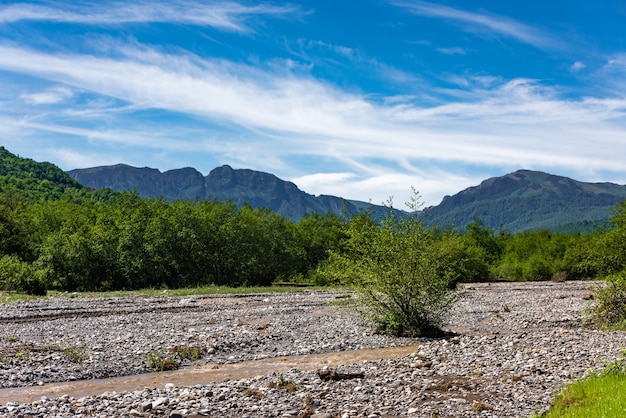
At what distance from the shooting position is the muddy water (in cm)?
1819

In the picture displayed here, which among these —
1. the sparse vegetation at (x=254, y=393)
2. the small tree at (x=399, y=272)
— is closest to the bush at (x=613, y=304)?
the small tree at (x=399, y=272)

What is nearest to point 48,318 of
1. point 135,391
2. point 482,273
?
point 135,391

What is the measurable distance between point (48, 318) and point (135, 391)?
75.6ft

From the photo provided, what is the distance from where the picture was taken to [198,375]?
68.6ft

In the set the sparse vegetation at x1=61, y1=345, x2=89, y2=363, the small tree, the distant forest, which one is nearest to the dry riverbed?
the sparse vegetation at x1=61, y1=345, x2=89, y2=363

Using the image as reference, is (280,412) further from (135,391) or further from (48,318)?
(48,318)

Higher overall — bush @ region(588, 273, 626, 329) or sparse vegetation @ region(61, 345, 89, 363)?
bush @ region(588, 273, 626, 329)

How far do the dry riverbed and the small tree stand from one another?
180 centimetres

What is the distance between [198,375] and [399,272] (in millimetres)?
11324

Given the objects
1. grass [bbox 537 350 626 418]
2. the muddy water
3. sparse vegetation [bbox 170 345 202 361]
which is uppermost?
grass [bbox 537 350 626 418]

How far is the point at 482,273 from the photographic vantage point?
101 m

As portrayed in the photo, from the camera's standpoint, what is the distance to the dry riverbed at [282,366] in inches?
592

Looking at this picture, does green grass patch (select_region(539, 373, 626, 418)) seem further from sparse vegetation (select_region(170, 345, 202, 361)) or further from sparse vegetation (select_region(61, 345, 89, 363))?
sparse vegetation (select_region(61, 345, 89, 363))

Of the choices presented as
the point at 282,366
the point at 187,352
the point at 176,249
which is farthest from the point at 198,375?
the point at 176,249
